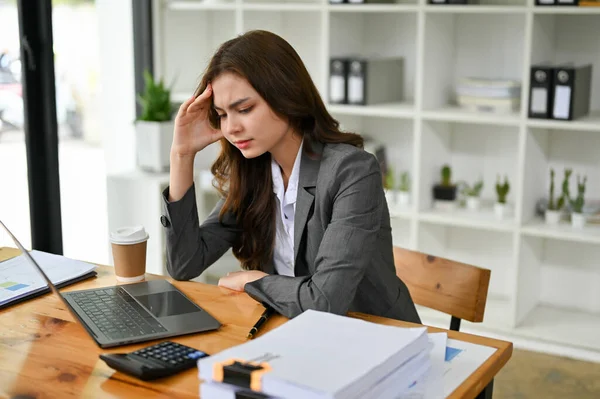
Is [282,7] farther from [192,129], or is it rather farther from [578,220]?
[192,129]

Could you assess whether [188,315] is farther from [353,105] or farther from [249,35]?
[353,105]

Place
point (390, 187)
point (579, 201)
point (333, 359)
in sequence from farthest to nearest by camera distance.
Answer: point (390, 187) → point (579, 201) → point (333, 359)

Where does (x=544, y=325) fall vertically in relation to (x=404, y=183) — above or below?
below

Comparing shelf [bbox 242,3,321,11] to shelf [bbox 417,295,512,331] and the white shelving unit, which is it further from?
shelf [bbox 417,295,512,331]

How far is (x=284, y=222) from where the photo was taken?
6.73 feet

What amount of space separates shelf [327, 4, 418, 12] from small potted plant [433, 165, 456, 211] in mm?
745

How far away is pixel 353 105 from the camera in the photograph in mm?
3678

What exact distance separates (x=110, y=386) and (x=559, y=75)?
244 centimetres

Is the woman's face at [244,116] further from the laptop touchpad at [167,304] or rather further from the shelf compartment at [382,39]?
the shelf compartment at [382,39]

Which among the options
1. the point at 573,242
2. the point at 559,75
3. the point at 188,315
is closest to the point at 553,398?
the point at 573,242

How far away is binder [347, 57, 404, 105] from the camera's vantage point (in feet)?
11.9

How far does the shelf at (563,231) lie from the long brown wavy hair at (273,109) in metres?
1.58

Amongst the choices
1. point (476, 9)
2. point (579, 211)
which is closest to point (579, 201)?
point (579, 211)

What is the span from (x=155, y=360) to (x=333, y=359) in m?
0.37
